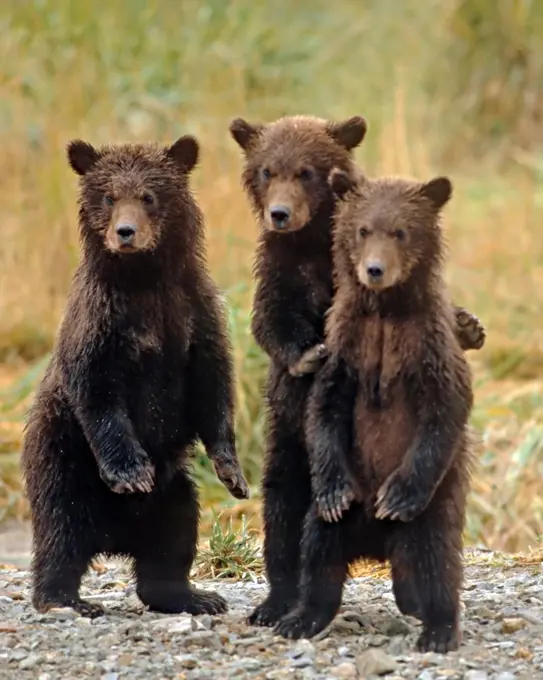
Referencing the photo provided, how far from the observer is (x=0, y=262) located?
11430mm

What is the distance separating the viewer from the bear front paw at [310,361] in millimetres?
5602

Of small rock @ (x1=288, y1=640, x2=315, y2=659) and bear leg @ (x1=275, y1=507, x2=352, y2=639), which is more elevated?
bear leg @ (x1=275, y1=507, x2=352, y2=639)

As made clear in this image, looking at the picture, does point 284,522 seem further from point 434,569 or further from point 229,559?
point 229,559

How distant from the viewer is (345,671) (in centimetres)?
495

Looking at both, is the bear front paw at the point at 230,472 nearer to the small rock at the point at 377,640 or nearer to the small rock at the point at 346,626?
the small rock at the point at 346,626

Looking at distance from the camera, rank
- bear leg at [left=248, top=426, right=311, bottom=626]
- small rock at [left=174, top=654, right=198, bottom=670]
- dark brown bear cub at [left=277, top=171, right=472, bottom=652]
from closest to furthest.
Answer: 1. small rock at [left=174, top=654, right=198, bottom=670]
2. dark brown bear cub at [left=277, top=171, right=472, bottom=652]
3. bear leg at [left=248, top=426, right=311, bottom=626]

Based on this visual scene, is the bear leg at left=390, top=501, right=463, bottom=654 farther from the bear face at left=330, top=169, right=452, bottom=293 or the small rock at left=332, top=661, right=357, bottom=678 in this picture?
the bear face at left=330, top=169, right=452, bottom=293

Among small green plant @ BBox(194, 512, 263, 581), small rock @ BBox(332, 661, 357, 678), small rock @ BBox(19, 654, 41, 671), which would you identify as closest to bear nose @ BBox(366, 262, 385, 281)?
small rock @ BBox(332, 661, 357, 678)

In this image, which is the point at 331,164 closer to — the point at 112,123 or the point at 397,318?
the point at 397,318

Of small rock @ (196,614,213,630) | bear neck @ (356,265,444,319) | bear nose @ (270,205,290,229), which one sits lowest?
small rock @ (196,614,213,630)

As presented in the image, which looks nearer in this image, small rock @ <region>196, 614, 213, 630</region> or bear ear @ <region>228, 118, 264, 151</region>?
small rock @ <region>196, 614, 213, 630</region>

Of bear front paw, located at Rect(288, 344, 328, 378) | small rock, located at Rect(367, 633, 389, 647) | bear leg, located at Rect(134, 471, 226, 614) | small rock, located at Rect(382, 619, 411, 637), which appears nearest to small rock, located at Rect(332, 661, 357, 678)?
small rock, located at Rect(367, 633, 389, 647)

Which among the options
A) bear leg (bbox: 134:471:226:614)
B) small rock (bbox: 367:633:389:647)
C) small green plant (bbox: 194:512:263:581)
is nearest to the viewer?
small rock (bbox: 367:633:389:647)

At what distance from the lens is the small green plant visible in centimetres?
718
